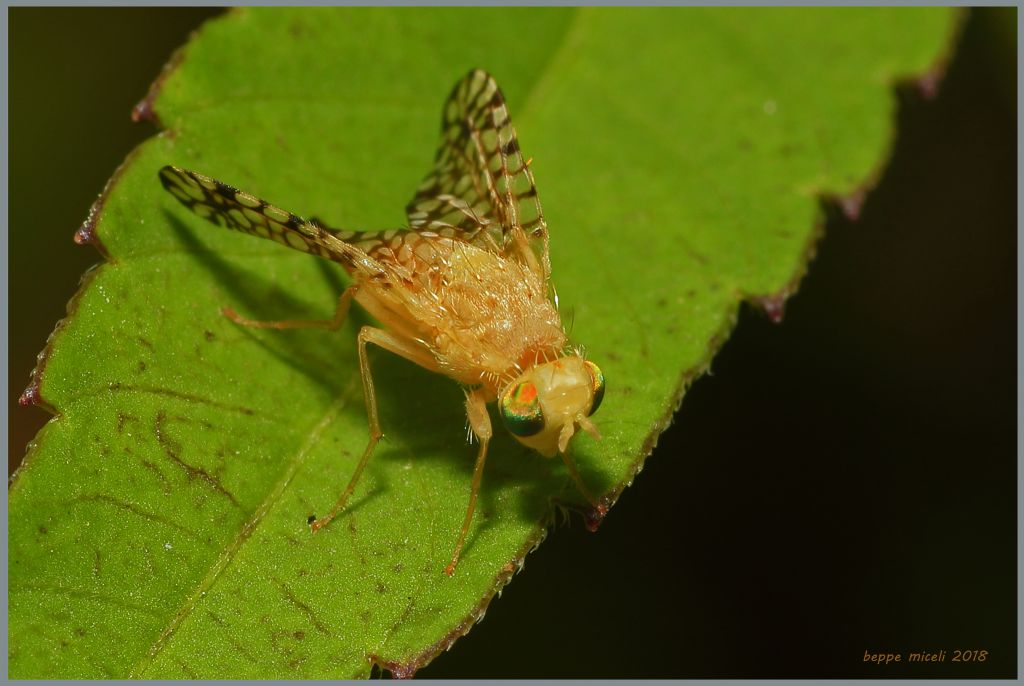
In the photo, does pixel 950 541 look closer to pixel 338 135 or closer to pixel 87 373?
pixel 338 135

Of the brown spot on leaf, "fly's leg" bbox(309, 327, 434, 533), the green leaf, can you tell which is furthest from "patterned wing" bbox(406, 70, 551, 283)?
the brown spot on leaf

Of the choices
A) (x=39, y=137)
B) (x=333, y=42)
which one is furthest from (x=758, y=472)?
(x=39, y=137)

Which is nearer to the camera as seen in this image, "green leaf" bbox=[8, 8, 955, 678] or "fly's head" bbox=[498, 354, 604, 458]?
"green leaf" bbox=[8, 8, 955, 678]

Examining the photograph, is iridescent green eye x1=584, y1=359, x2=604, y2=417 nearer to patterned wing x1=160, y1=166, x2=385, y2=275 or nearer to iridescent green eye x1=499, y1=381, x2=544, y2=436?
iridescent green eye x1=499, y1=381, x2=544, y2=436

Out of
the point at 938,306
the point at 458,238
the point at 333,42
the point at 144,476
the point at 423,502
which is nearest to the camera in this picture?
the point at 144,476

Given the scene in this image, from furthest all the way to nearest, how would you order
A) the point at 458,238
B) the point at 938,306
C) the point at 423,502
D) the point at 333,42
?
the point at 938,306 → the point at 333,42 → the point at 458,238 → the point at 423,502

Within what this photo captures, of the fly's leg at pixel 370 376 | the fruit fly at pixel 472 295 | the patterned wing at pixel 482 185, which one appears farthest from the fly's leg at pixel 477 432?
the patterned wing at pixel 482 185

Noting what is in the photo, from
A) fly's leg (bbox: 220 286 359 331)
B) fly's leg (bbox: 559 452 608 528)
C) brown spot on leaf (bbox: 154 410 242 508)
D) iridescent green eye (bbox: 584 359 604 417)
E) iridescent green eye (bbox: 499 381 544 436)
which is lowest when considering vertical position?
brown spot on leaf (bbox: 154 410 242 508)

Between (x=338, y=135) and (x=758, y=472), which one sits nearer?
(x=338, y=135)

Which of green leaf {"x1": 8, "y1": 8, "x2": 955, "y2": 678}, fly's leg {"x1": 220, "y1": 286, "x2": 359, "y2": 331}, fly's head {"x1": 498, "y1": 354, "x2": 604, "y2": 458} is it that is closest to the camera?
green leaf {"x1": 8, "y1": 8, "x2": 955, "y2": 678}
